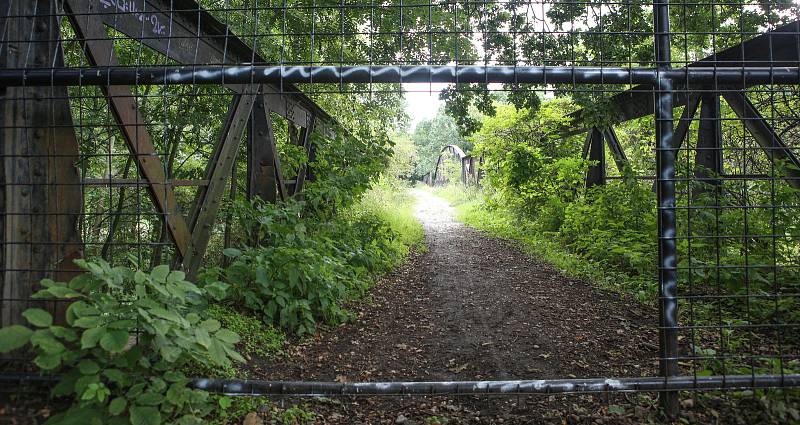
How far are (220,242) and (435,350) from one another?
12.3ft

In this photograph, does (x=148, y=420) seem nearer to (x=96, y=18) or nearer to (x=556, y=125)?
(x=96, y=18)

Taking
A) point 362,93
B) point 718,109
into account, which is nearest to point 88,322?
point 362,93

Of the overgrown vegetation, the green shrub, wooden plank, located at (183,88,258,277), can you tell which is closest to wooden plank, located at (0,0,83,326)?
the green shrub

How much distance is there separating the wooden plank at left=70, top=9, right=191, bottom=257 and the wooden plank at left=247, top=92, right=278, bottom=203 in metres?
2.08

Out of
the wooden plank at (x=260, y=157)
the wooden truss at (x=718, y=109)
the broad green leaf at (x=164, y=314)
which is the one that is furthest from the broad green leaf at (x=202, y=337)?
the wooden plank at (x=260, y=157)

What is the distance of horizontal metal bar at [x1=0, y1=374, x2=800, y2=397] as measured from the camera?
252 cm

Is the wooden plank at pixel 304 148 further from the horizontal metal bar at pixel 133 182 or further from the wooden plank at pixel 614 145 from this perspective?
the wooden plank at pixel 614 145

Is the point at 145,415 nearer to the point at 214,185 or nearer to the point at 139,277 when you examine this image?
the point at 139,277

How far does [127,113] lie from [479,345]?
3195 millimetres

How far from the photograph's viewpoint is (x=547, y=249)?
8656 mm

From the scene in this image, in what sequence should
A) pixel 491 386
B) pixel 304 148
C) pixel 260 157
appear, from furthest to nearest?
1. pixel 304 148
2. pixel 260 157
3. pixel 491 386

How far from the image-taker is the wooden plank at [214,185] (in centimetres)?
459

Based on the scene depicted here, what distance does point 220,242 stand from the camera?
22.4ft

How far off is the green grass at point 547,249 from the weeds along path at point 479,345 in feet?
0.74
